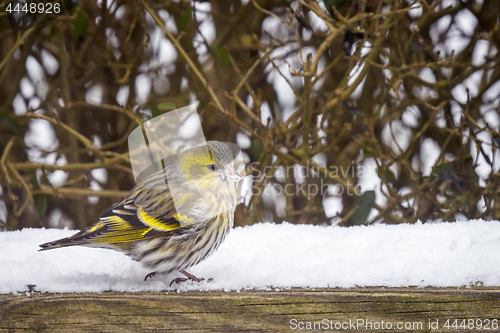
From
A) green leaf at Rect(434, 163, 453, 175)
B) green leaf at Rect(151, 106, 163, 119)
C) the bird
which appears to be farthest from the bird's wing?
green leaf at Rect(434, 163, 453, 175)

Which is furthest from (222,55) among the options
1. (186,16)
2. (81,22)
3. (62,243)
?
(62,243)

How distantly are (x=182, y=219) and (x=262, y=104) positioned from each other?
1045mm

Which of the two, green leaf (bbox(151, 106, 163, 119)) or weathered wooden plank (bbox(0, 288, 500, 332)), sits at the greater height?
green leaf (bbox(151, 106, 163, 119))

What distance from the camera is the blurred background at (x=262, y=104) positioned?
1.66 metres

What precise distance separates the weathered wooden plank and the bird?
0.10 meters

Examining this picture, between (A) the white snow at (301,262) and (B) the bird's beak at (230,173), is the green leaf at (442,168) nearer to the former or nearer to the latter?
(A) the white snow at (301,262)

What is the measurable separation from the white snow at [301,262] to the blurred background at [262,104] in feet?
1.70

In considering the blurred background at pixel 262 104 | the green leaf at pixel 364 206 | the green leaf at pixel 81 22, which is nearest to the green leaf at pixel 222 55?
the blurred background at pixel 262 104

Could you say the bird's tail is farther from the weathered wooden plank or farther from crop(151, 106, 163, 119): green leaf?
crop(151, 106, 163, 119): green leaf

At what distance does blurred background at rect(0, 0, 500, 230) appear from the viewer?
1.66 m

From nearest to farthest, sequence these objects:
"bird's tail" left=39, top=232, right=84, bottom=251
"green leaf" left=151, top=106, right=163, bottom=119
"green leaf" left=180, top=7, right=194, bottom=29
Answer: "bird's tail" left=39, top=232, right=84, bottom=251 → "green leaf" left=151, top=106, right=163, bottom=119 → "green leaf" left=180, top=7, right=194, bottom=29

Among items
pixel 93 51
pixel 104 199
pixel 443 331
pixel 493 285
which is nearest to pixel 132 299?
pixel 443 331

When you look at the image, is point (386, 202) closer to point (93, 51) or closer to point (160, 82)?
point (160, 82)

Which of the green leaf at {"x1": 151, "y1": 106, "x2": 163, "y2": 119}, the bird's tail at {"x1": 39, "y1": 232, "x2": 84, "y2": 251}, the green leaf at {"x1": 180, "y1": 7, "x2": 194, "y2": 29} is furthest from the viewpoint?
the green leaf at {"x1": 180, "y1": 7, "x2": 194, "y2": 29}
